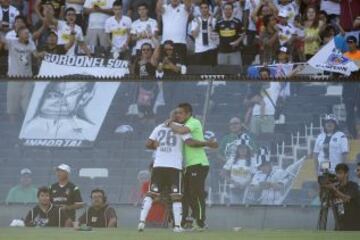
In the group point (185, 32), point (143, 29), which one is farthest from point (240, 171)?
point (143, 29)

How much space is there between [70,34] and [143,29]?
1523mm

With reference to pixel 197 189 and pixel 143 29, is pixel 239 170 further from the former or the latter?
pixel 143 29

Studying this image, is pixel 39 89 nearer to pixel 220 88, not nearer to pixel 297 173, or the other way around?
pixel 220 88

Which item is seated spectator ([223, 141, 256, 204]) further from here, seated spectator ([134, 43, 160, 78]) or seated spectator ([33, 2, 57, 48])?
seated spectator ([33, 2, 57, 48])

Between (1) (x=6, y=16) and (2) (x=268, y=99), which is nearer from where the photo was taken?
(2) (x=268, y=99)

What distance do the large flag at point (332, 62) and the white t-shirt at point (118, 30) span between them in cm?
419

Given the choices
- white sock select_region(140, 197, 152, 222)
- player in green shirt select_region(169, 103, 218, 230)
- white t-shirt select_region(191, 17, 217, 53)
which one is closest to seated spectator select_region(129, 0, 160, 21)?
white t-shirt select_region(191, 17, 217, 53)

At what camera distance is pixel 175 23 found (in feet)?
80.1

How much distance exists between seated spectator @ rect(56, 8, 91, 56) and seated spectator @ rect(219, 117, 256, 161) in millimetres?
4358

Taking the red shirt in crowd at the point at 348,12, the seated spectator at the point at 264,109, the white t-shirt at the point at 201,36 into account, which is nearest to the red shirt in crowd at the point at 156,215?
the seated spectator at the point at 264,109

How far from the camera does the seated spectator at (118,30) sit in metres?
24.6

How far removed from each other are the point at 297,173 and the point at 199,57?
4.43 meters

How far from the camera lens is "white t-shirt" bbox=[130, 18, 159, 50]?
24391 mm

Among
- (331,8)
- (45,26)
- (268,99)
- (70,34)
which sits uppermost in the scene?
(331,8)
